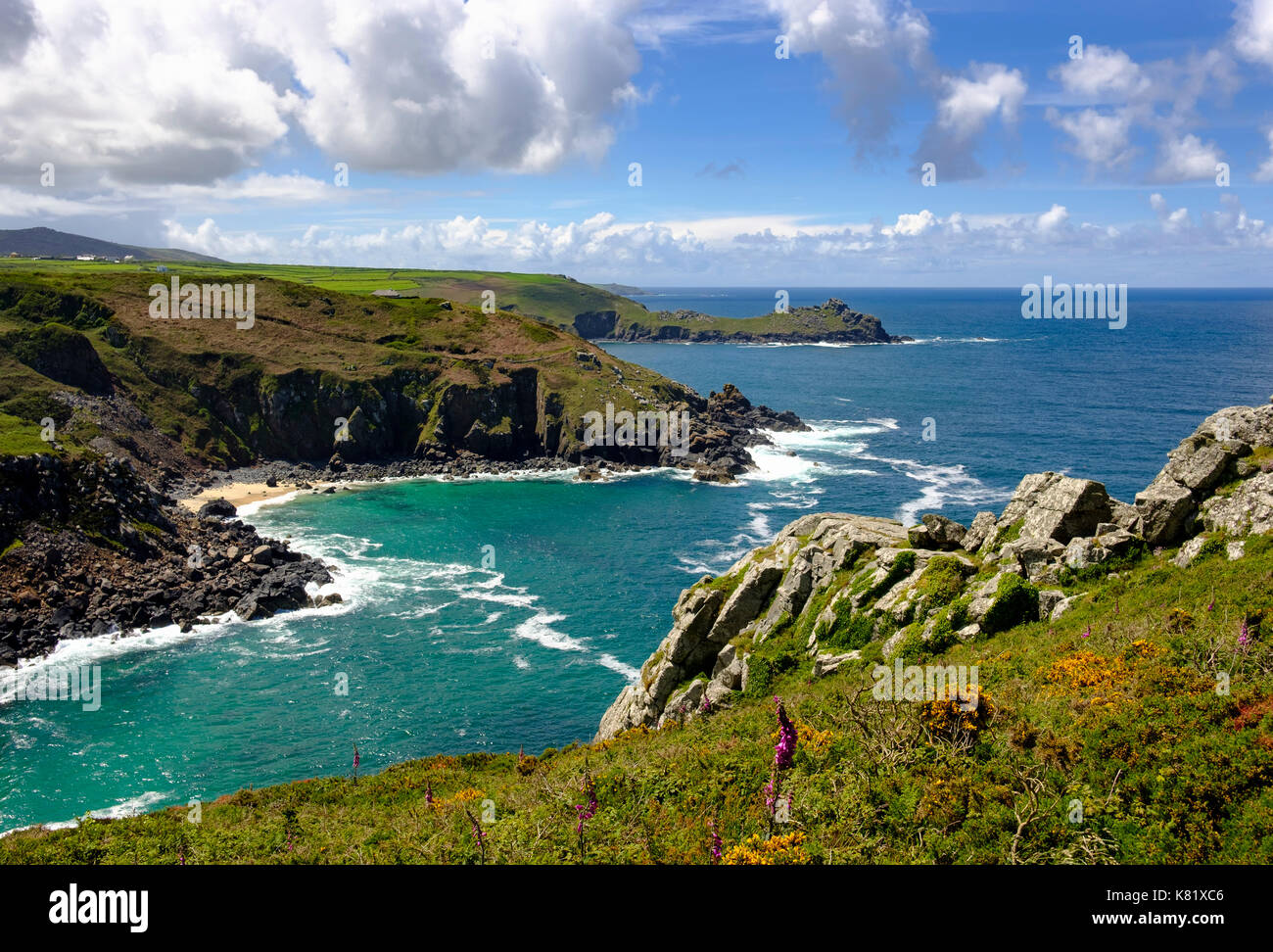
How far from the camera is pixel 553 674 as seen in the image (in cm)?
5884

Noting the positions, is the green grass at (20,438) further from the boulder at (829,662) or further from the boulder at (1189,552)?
the boulder at (1189,552)

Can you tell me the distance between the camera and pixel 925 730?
19641 millimetres

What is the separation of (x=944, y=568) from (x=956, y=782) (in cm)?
1529

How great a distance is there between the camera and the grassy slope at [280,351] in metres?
118

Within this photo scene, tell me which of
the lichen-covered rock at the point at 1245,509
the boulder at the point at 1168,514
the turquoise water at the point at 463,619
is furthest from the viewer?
the turquoise water at the point at 463,619

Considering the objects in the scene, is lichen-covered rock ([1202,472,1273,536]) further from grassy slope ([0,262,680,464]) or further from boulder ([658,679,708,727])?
grassy slope ([0,262,680,464])

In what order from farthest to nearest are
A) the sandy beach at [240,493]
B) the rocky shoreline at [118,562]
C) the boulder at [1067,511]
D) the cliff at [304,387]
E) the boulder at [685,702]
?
the cliff at [304,387] → the sandy beach at [240,493] → the rocky shoreline at [118,562] → the boulder at [685,702] → the boulder at [1067,511]

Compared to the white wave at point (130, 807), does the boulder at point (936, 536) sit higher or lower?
higher

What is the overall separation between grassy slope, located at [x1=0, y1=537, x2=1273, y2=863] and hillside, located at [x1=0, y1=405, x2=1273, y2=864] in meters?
0.07

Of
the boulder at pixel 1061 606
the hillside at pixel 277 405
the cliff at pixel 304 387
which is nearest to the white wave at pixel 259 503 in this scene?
the hillside at pixel 277 405

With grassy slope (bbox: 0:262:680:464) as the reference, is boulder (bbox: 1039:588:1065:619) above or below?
below

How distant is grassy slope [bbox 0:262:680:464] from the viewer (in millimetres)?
118250

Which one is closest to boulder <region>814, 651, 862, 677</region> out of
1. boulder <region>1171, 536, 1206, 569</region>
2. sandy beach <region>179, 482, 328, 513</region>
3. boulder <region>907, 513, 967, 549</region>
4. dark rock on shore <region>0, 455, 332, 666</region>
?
boulder <region>907, 513, 967, 549</region>

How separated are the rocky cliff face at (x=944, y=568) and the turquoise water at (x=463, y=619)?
17.4m
